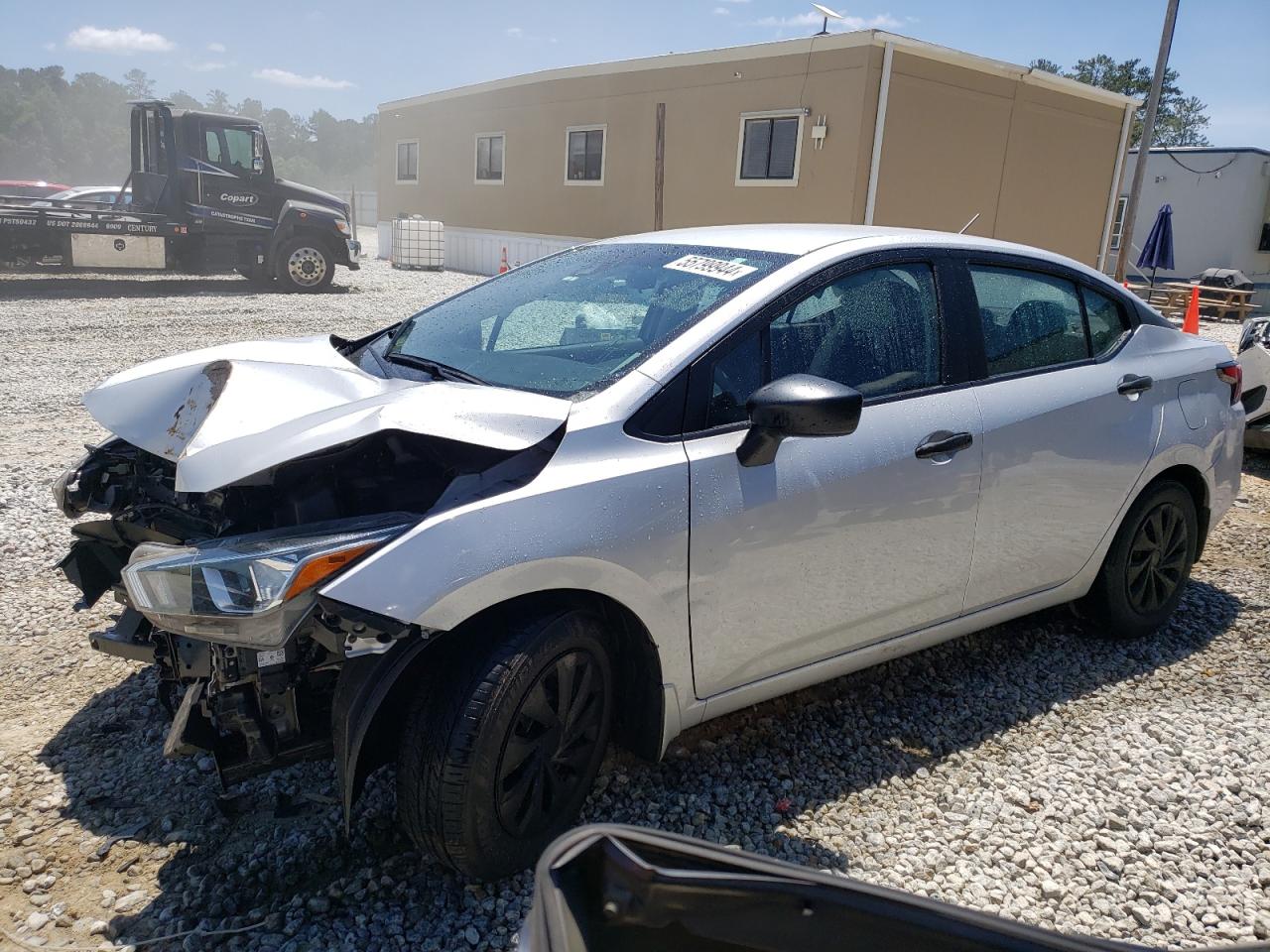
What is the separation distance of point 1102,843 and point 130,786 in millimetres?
2867

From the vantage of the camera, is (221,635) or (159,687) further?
(159,687)

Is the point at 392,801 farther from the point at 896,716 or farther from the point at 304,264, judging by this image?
the point at 304,264

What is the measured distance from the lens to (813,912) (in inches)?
47.6

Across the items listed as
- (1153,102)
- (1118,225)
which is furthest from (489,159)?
(1118,225)

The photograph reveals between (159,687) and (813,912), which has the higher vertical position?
(813,912)

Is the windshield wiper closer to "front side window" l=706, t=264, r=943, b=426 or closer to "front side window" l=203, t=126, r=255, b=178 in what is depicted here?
"front side window" l=706, t=264, r=943, b=426

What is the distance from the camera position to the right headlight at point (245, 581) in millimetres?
2115

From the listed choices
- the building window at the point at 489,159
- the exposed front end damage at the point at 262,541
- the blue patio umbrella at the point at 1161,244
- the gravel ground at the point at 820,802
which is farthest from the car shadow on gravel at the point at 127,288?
the blue patio umbrella at the point at 1161,244

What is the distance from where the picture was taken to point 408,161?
86.4 ft

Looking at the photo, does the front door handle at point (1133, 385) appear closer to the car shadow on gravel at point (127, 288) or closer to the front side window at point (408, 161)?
the car shadow on gravel at point (127, 288)

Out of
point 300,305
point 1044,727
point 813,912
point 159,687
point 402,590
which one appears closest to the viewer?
point 813,912

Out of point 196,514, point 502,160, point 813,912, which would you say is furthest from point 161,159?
point 813,912

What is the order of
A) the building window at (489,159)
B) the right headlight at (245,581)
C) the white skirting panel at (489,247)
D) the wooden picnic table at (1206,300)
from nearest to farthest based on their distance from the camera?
the right headlight at (245,581) → the wooden picnic table at (1206,300) → the white skirting panel at (489,247) → the building window at (489,159)

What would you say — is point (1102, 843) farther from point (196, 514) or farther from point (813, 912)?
point (196, 514)
